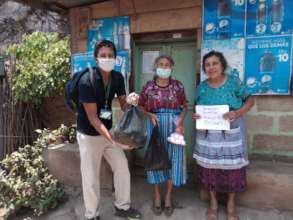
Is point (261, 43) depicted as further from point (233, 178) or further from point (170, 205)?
point (170, 205)

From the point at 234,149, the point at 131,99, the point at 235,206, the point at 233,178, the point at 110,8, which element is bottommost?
the point at 235,206

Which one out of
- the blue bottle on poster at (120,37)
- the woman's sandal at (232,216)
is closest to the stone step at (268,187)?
the woman's sandal at (232,216)

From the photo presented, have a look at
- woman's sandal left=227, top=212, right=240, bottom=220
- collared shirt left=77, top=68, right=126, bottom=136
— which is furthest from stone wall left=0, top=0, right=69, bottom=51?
woman's sandal left=227, top=212, right=240, bottom=220

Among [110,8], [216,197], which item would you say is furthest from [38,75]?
[216,197]

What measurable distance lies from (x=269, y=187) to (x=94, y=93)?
6.81 feet

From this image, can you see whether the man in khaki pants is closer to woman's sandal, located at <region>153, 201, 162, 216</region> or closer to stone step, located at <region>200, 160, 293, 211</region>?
woman's sandal, located at <region>153, 201, 162, 216</region>

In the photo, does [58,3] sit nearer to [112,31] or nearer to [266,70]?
[112,31]

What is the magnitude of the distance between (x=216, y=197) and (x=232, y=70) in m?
1.47

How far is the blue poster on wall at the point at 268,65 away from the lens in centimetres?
347

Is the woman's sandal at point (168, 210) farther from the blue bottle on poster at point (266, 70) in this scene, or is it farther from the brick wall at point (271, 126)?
the blue bottle on poster at point (266, 70)

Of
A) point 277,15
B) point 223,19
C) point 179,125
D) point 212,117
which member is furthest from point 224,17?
point 179,125

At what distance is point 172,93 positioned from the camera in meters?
3.21

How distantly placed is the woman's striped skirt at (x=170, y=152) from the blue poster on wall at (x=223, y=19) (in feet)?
3.80

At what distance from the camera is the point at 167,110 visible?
3236 millimetres
